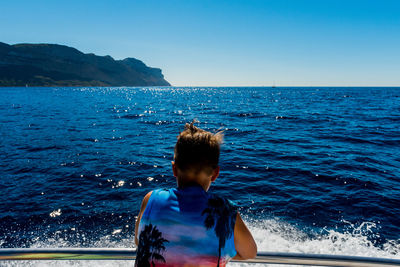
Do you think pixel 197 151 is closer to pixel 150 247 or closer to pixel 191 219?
pixel 191 219

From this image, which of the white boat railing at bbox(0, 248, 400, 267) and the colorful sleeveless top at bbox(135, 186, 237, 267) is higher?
the colorful sleeveless top at bbox(135, 186, 237, 267)

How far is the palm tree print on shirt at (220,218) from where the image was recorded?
52.6 inches

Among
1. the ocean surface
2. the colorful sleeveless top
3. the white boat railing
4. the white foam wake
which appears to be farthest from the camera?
the ocean surface

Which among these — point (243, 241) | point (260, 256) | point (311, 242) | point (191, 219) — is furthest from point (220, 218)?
point (311, 242)

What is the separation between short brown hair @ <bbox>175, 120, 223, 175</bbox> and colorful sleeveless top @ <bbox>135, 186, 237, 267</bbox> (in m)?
0.15

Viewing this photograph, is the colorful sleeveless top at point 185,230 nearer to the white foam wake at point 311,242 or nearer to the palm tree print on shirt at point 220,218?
the palm tree print on shirt at point 220,218

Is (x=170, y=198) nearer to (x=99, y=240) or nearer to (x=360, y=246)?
(x=99, y=240)

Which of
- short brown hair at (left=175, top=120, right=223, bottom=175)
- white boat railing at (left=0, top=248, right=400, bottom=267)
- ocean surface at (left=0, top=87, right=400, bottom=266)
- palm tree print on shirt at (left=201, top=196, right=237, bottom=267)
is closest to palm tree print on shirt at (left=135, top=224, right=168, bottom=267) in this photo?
palm tree print on shirt at (left=201, top=196, right=237, bottom=267)

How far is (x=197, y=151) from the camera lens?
1.45 metres

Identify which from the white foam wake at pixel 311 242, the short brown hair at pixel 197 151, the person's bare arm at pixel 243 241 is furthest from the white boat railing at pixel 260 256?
the white foam wake at pixel 311 242

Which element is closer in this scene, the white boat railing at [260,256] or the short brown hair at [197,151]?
the short brown hair at [197,151]

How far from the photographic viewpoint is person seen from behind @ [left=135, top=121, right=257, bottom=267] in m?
1.30

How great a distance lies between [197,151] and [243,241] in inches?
28.1

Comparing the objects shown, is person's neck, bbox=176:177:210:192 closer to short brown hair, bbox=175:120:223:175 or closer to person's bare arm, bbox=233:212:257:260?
short brown hair, bbox=175:120:223:175
